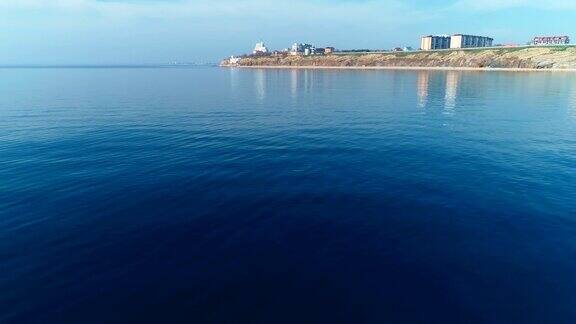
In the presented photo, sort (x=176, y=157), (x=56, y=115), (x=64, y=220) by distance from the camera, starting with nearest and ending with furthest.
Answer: (x=64, y=220) → (x=176, y=157) → (x=56, y=115)

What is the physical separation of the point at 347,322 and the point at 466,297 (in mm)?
5422

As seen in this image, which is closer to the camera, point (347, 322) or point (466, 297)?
point (347, 322)

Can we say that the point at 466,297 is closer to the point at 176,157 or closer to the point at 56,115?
the point at 176,157

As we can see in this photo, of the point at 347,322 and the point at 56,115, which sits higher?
the point at 56,115

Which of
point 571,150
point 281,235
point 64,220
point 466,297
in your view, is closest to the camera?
point 466,297

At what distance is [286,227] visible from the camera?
811 inches

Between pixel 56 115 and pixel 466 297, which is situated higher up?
pixel 56 115

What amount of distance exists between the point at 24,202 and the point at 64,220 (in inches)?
197

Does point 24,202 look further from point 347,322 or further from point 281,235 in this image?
point 347,322

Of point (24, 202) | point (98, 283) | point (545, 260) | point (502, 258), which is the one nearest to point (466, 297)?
point (502, 258)

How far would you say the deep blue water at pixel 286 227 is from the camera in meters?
14.3

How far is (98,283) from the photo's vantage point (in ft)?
50.3

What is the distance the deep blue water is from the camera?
14.3 metres

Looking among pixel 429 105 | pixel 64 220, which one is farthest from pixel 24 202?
pixel 429 105
